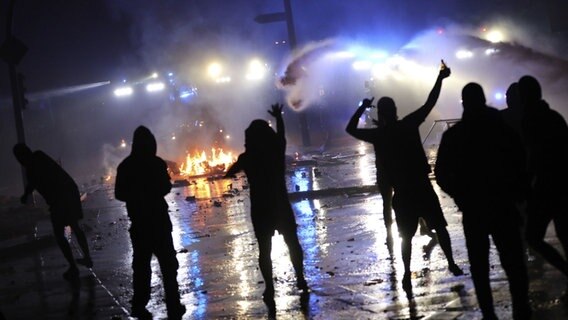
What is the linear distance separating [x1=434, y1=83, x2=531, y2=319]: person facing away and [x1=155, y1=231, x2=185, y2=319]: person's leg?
301 centimetres

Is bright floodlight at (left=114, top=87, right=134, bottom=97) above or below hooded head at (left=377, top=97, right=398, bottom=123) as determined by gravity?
above

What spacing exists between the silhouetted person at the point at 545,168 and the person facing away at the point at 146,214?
11.3 ft

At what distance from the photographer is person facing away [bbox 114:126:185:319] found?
615 cm

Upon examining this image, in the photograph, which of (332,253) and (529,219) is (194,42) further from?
(529,219)

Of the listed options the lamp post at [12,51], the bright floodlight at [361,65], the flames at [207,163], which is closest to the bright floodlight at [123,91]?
the flames at [207,163]

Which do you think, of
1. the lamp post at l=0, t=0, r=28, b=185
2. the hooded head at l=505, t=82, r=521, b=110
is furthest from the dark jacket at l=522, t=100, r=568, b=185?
the lamp post at l=0, t=0, r=28, b=185

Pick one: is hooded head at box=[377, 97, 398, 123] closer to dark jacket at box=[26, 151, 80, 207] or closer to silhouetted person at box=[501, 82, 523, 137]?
silhouetted person at box=[501, 82, 523, 137]

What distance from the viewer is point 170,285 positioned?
6.18 meters

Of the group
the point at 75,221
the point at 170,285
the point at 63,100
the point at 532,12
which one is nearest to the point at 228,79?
the point at 63,100

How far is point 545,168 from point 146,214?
12.4 feet

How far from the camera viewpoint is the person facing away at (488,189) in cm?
Result: 450

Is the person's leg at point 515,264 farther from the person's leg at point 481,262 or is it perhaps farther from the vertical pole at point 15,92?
Answer: the vertical pole at point 15,92

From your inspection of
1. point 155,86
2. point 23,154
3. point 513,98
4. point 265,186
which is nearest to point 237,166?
point 265,186

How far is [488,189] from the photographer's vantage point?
4.55 metres
